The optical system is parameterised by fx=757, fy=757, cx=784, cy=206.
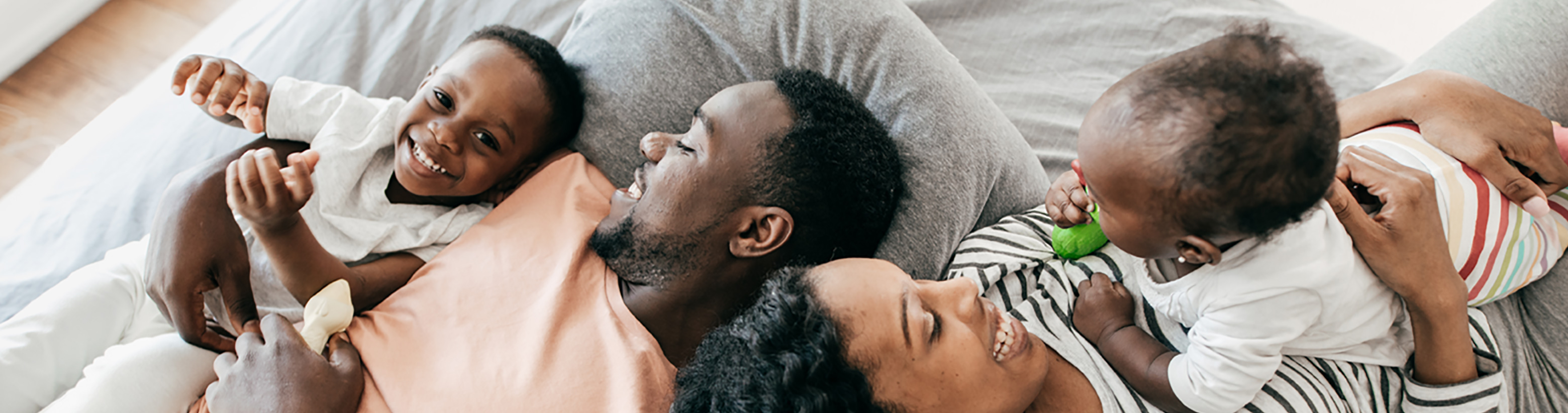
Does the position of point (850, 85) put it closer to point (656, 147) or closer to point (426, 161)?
point (656, 147)

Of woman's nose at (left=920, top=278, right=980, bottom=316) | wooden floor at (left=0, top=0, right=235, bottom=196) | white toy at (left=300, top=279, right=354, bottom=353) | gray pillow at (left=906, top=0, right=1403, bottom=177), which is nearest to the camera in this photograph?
woman's nose at (left=920, top=278, right=980, bottom=316)

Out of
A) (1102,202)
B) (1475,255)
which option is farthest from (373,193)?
(1475,255)

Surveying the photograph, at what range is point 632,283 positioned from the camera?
1415mm

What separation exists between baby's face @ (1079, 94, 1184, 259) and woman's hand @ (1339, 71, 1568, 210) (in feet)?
1.97

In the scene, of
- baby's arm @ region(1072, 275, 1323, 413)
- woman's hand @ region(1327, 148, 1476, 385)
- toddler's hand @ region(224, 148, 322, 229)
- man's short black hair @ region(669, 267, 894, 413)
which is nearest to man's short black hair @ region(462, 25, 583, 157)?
toddler's hand @ region(224, 148, 322, 229)

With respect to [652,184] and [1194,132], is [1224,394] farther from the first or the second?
[652,184]

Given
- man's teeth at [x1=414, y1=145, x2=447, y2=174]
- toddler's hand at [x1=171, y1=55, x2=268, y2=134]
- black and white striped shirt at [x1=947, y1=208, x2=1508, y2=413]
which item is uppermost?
toddler's hand at [x1=171, y1=55, x2=268, y2=134]

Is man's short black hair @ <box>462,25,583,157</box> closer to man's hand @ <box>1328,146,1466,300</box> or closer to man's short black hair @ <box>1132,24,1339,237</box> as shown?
man's short black hair @ <box>1132,24,1339,237</box>

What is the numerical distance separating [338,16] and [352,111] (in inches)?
18.0

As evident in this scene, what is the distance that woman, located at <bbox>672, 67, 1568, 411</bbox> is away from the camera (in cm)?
101

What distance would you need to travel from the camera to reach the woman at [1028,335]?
1.01m

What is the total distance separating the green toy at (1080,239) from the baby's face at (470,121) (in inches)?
39.5

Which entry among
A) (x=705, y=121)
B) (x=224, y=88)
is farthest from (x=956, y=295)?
(x=224, y=88)

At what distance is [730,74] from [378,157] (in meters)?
0.76
